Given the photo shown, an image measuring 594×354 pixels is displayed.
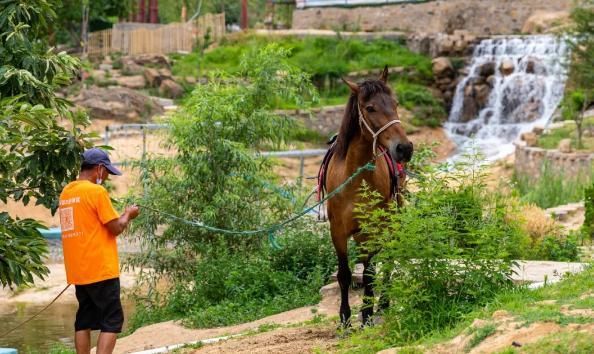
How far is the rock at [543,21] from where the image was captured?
40438mm

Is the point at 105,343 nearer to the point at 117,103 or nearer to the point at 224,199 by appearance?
the point at 224,199

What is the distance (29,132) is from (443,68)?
1228 inches

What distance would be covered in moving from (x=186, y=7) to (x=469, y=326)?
50064 millimetres

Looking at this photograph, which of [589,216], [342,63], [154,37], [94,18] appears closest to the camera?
[589,216]

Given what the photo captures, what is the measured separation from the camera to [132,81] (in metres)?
40.3

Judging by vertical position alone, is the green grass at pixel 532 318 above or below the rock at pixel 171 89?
above

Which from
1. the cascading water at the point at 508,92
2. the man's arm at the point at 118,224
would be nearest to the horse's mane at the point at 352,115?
the man's arm at the point at 118,224

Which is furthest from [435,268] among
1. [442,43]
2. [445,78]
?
[442,43]

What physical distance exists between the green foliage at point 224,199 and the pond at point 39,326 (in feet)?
4.37

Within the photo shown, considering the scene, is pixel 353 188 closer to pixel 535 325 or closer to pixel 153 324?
pixel 535 325

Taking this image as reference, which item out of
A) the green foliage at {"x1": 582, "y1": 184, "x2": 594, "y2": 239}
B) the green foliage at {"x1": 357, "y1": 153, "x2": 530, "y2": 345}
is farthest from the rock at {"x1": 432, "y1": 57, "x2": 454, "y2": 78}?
the green foliage at {"x1": 357, "y1": 153, "x2": 530, "y2": 345}

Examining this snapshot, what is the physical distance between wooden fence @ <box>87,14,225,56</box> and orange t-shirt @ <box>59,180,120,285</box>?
37630 millimetres

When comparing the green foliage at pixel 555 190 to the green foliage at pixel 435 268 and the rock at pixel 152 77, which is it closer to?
the green foliage at pixel 435 268

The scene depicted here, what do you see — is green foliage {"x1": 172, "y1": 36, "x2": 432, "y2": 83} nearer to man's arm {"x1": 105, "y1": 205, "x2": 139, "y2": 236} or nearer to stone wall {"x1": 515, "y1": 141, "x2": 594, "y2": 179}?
stone wall {"x1": 515, "y1": 141, "x2": 594, "y2": 179}
